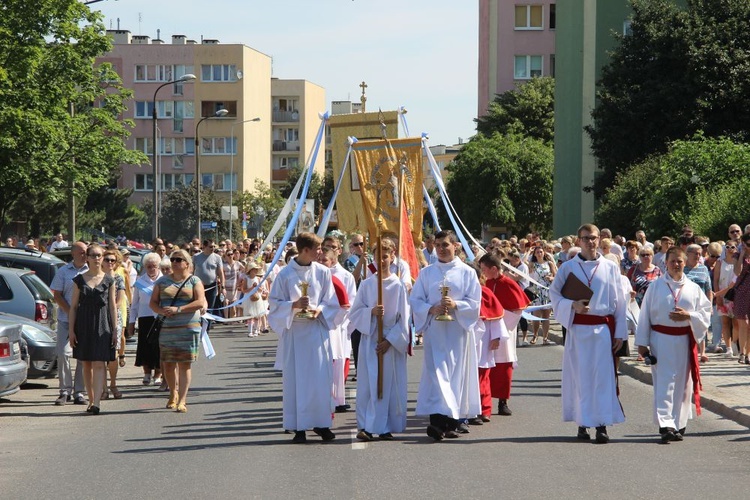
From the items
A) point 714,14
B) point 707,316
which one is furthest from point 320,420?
point 714,14

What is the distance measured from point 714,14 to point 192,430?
35.5 meters

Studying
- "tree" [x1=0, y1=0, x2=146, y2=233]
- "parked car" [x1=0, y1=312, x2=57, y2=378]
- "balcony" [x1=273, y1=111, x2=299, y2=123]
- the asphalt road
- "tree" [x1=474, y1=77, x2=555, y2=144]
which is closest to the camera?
the asphalt road

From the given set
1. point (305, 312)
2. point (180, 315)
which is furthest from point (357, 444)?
point (180, 315)

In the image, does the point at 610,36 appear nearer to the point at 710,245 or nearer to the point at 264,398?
the point at 710,245

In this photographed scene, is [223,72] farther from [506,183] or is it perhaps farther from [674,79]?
[674,79]

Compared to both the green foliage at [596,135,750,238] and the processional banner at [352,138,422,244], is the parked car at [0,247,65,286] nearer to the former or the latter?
the processional banner at [352,138,422,244]

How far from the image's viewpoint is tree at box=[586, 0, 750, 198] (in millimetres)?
43188

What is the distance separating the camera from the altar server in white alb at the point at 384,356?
1205cm

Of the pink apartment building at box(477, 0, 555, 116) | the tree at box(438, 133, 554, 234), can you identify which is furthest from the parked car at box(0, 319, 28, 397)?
the pink apartment building at box(477, 0, 555, 116)

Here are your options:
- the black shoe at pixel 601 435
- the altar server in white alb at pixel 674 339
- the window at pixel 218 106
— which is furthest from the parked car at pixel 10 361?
the window at pixel 218 106

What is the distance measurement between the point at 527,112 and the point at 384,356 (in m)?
59.9

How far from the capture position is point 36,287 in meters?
17.9

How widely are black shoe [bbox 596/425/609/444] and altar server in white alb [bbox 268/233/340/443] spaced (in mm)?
2409

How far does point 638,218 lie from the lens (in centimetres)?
3791
